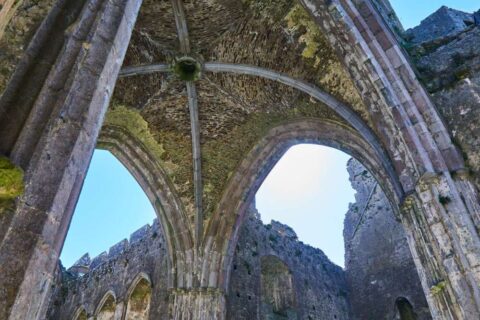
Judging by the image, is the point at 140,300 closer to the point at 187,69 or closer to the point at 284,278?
the point at 284,278

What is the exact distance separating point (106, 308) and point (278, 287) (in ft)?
14.8

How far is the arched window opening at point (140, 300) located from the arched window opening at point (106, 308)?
0.89 meters

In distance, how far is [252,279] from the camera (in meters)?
9.20

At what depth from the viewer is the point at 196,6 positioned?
21.7ft

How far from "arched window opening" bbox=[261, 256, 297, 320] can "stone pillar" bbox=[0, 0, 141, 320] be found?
8.27 metres

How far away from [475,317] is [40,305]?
10.9 ft

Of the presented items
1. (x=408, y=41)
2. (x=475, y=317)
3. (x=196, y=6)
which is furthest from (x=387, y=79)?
(x=196, y=6)

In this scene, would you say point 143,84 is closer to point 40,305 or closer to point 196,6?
point 196,6

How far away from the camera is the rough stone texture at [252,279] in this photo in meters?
8.98

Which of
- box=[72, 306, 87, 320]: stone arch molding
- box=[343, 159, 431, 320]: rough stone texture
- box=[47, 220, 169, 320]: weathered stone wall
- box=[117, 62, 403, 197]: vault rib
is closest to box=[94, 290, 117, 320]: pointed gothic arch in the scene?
box=[47, 220, 169, 320]: weathered stone wall

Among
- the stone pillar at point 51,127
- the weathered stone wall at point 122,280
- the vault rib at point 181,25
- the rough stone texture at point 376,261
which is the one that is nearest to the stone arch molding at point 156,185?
the weathered stone wall at point 122,280

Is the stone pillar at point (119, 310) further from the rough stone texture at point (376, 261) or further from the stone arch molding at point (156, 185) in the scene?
the rough stone texture at point (376, 261)

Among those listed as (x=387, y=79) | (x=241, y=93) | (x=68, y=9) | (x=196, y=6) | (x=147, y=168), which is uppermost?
(x=196, y=6)

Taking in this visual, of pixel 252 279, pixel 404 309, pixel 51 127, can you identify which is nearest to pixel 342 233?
pixel 404 309
